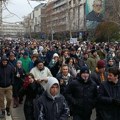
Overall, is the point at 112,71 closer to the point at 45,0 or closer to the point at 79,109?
the point at 79,109

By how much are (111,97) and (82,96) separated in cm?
78

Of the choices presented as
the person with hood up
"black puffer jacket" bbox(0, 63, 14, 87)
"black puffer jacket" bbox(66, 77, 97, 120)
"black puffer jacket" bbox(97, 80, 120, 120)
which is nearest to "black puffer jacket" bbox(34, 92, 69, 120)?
the person with hood up

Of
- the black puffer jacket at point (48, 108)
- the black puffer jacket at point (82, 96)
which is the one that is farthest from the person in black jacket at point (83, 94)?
the black puffer jacket at point (48, 108)

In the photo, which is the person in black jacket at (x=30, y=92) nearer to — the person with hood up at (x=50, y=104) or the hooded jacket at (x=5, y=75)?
the hooded jacket at (x=5, y=75)

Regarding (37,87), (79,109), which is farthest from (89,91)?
(37,87)

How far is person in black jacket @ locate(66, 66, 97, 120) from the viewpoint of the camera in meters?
6.95

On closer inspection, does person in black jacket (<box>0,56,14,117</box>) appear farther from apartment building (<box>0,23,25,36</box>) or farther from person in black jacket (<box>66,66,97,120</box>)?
person in black jacket (<box>66,66,97,120</box>)

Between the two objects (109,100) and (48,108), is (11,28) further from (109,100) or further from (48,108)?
(48,108)

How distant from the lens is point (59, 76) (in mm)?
8594

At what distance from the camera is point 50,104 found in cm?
549

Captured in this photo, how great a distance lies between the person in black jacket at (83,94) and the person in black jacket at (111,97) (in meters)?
0.50

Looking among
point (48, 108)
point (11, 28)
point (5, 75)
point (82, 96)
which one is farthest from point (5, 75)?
point (11, 28)

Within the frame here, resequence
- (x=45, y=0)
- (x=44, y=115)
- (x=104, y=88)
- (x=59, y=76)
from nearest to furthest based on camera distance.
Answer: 1. (x=44, y=115)
2. (x=104, y=88)
3. (x=45, y=0)
4. (x=59, y=76)

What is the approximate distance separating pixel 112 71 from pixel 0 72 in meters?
4.42
